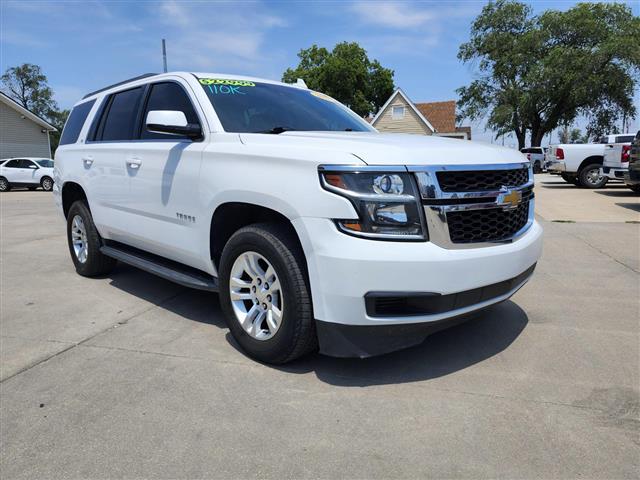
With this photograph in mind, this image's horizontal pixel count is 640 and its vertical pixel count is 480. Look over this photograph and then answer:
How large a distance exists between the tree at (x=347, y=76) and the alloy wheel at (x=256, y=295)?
45094 mm

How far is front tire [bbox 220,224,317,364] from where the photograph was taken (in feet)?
9.39

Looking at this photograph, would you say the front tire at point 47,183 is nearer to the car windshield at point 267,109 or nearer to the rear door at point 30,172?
the rear door at point 30,172

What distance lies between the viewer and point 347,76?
1921 inches

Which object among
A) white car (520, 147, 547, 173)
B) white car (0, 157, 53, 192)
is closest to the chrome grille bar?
white car (0, 157, 53, 192)

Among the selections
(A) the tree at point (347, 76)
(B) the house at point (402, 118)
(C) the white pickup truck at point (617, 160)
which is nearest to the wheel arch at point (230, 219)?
(C) the white pickup truck at point (617, 160)

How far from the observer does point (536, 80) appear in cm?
3900

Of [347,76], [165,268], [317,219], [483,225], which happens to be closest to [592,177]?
[483,225]

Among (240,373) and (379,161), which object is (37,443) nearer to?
(240,373)

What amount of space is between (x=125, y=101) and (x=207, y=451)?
11.8ft

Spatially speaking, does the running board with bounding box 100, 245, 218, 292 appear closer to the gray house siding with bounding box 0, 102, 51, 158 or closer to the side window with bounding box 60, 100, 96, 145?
the side window with bounding box 60, 100, 96, 145

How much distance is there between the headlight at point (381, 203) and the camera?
103 inches

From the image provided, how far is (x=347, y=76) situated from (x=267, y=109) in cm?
4744

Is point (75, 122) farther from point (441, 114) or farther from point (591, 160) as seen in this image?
point (441, 114)

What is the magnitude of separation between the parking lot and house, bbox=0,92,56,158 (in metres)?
31.9
